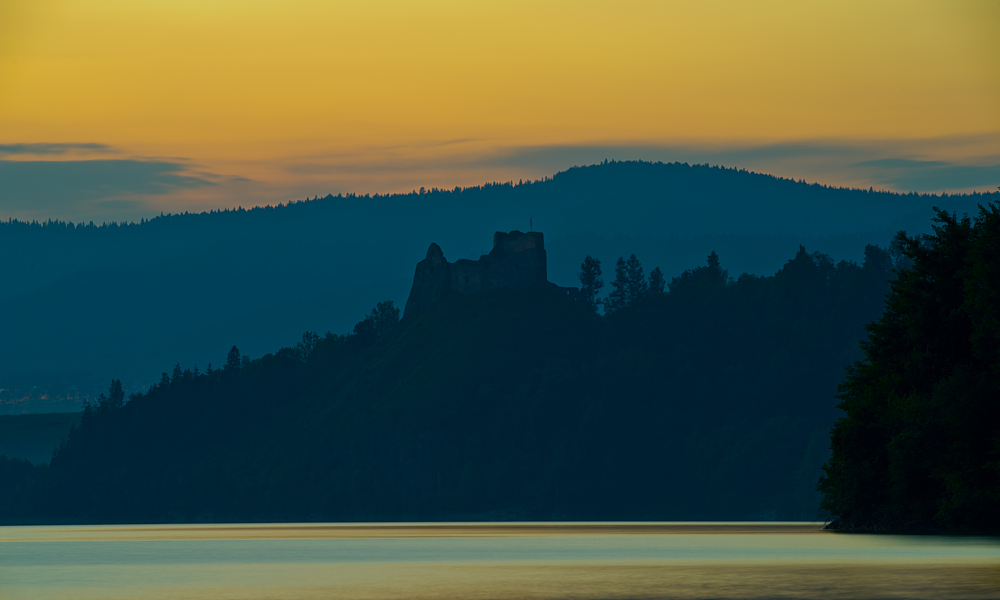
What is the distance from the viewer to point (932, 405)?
7419 centimetres

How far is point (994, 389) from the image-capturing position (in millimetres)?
74188

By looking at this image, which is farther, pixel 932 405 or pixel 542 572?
pixel 932 405

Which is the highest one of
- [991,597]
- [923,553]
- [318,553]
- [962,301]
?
[962,301]

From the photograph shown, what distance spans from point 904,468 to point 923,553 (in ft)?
58.4

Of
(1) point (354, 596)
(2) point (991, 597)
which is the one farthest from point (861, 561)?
(1) point (354, 596)

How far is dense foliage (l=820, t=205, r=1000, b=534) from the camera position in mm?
73000

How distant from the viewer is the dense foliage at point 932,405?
240 ft

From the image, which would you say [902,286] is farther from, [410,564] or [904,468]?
[410,564]

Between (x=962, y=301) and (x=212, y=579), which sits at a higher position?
(x=962, y=301)

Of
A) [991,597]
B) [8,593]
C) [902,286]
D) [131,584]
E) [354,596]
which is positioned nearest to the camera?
[991,597]

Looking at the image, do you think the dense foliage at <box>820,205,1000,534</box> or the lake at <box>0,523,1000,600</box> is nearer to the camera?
the lake at <box>0,523,1000,600</box>

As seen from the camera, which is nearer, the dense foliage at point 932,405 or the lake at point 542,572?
the lake at point 542,572

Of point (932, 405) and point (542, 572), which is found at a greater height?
point (932, 405)

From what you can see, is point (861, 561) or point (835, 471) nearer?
point (861, 561)
